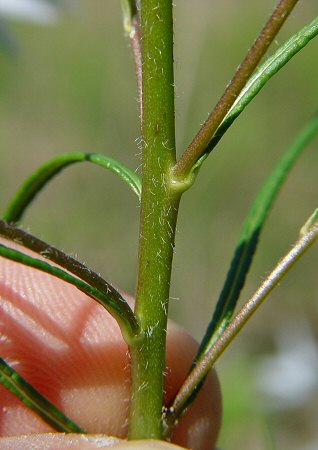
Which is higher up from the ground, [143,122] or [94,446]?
[143,122]

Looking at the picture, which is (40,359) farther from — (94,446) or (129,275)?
(129,275)

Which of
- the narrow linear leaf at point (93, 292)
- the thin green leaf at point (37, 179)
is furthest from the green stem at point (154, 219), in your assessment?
the thin green leaf at point (37, 179)

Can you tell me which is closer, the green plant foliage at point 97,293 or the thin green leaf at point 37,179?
the green plant foliage at point 97,293

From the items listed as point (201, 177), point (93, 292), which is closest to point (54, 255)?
point (93, 292)

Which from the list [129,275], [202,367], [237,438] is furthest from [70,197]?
[202,367]

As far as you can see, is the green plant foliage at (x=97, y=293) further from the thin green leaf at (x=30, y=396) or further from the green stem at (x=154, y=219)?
the thin green leaf at (x=30, y=396)

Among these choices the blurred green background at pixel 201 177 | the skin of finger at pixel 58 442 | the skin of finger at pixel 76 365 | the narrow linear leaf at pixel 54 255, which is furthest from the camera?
the blurred green background at pixel 201 177

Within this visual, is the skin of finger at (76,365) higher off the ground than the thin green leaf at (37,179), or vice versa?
the thin green leaf at (37,179)
